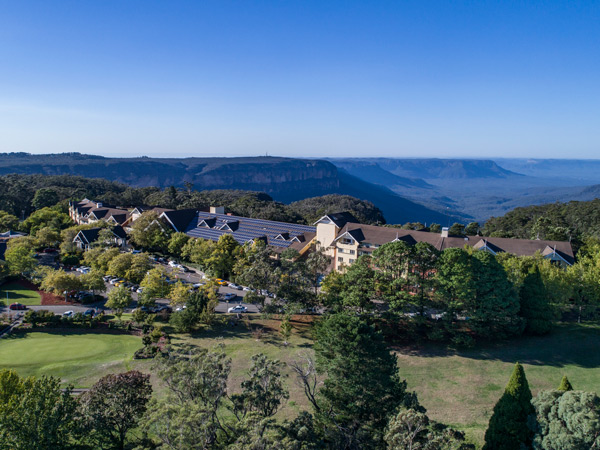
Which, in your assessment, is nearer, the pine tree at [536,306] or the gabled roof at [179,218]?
the pine tree at [536,306]

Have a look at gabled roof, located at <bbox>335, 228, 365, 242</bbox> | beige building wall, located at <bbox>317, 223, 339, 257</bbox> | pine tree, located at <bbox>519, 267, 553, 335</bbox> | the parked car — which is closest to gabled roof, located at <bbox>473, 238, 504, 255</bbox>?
Answer: gabled roof, located at <bbox>335, 228, 365, 242</bbox>

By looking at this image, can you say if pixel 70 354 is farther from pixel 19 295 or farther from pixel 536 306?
pixel 536 306

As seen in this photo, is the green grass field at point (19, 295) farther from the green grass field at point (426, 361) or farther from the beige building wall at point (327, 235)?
the beige building wall at point (327, 235)

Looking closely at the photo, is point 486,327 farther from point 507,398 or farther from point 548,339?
point 507,398

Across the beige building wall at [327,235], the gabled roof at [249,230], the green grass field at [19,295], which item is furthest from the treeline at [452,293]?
the green grass field at [19,295]

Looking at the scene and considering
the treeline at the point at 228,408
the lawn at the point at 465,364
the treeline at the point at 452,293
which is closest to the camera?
the treeline at the point at 228,408

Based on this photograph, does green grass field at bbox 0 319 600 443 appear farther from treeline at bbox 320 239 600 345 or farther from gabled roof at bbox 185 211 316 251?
gabled roof at bbox 185 211 316 251
